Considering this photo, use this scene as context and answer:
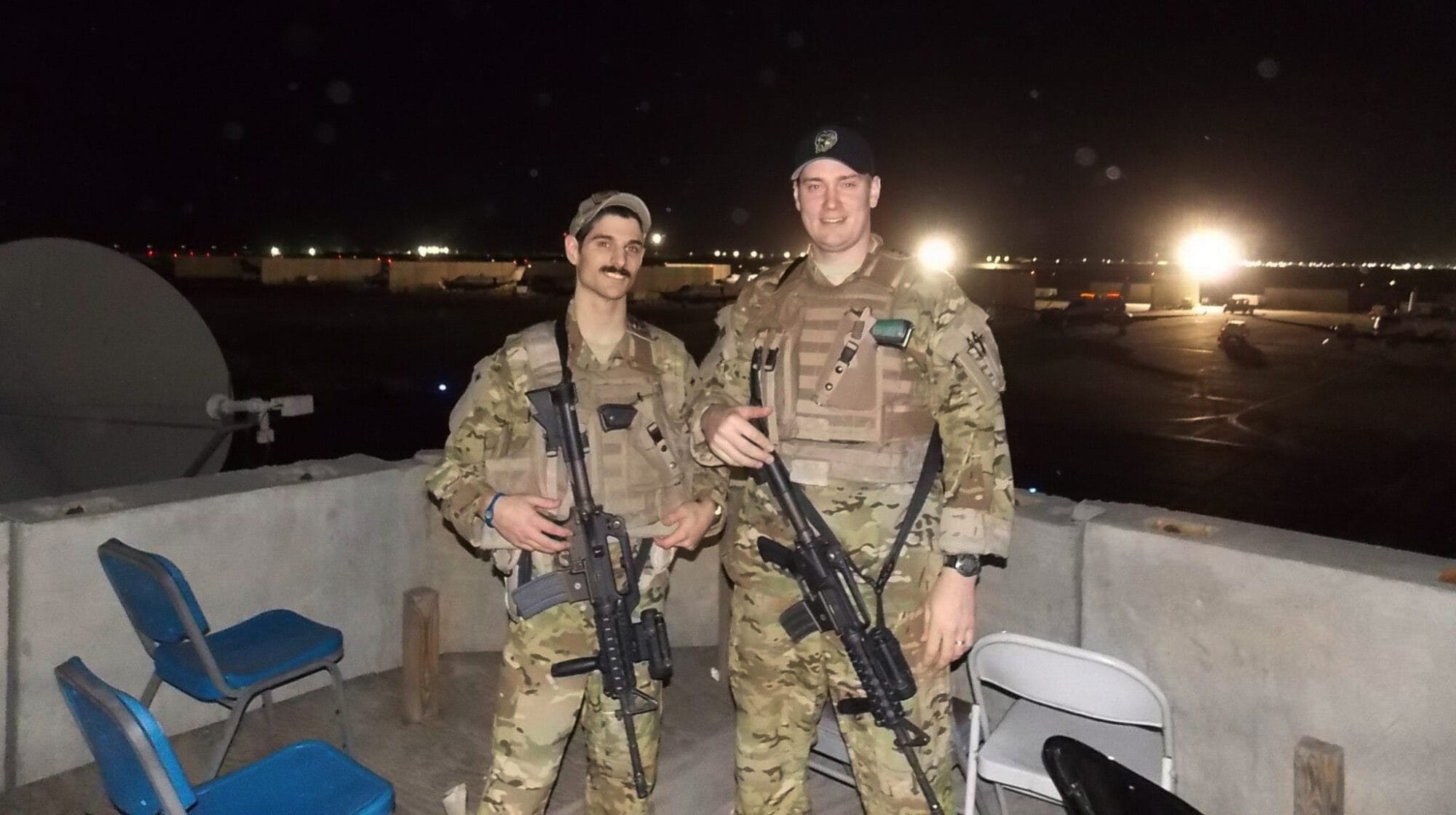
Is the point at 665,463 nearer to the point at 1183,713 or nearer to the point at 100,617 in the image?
the point at 1183,713

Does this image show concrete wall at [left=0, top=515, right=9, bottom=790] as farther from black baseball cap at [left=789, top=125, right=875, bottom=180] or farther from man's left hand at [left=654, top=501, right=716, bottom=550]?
black baseball cap at [left=789, top=125, right=875, bottom=180]

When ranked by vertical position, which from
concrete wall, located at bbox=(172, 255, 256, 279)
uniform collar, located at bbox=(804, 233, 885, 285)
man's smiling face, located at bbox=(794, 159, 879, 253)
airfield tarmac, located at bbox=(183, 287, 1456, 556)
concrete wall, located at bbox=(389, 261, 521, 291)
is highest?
concrete wall, located at bbox=(172, 255, 256, 279)

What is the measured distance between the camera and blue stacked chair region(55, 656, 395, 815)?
1.93m

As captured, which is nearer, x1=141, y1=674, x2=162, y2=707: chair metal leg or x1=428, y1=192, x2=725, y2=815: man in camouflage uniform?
x1=428, y1=192, x2=725, y2=815: man in camouflage uniform

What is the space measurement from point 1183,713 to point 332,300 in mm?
42863

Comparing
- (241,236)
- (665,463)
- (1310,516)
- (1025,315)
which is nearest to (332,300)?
(1025,315)

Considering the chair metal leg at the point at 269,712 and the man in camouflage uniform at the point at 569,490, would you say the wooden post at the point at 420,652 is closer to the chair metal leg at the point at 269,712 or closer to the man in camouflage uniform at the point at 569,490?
the chair metal leg at the point at 269,712

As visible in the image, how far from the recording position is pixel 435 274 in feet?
184

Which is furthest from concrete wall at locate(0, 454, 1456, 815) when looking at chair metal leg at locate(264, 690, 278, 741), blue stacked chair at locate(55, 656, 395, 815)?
blue stacked chair at locate(55, 656, 395, 815)

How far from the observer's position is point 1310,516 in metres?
10.1

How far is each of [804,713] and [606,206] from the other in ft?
5.04

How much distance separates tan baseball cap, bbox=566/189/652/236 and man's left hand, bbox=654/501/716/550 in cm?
82

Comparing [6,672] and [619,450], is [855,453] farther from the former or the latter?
[6,672]

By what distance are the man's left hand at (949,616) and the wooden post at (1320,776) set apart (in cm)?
125
